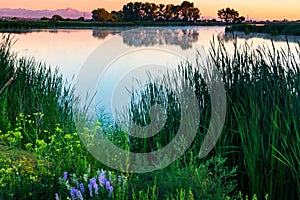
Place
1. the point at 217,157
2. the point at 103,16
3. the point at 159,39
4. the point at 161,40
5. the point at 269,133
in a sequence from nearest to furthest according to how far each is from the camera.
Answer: the point at 269,133, the point at 217,157, the point at 161,40, the point at 159,39, the point at 103,16

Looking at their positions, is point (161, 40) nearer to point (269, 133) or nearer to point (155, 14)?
point (269, 133)

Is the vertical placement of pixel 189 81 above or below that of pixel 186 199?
above

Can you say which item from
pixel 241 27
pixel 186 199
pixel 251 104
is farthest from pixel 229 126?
pixel 241 27

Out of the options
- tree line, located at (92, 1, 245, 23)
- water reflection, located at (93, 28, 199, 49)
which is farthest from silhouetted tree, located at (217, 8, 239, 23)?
water reflection, located at (93, 28, 199, 49)

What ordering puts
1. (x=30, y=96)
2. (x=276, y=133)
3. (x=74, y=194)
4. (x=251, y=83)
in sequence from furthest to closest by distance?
1. (x=30, y=96)
2. (x=251, y=83)
3. (x=276, y=133)
4. (x=74, y=194)

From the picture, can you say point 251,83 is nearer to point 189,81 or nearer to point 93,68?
point 189,81

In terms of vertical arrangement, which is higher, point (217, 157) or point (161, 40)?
point (161, 40)

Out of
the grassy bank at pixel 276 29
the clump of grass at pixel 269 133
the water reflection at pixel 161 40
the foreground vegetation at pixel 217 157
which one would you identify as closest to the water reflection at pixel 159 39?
the water reflection at pixel 161 40

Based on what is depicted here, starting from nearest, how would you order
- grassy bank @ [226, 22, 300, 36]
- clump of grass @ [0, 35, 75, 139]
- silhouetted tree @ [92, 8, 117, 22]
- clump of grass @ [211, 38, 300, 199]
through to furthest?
clump of grass @ [211, 38, 300, 199] → clump of grass @ [0, 35, 75, 139] → grassy bank @ [226, 22, 300, 36] → silhouetted tree @ [92, 8, 117, 22]

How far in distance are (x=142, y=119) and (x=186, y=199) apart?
218 cm

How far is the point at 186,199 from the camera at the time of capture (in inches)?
111

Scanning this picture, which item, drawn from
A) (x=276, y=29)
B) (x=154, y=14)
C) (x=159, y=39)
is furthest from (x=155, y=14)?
(x=159, y=39)

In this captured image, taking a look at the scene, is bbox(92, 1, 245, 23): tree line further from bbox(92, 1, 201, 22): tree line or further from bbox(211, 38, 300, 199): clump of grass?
bbox(211, 38, 300, 199): clump of grass

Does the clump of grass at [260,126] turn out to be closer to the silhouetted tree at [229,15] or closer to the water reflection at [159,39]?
the water reflection at [159,39]
